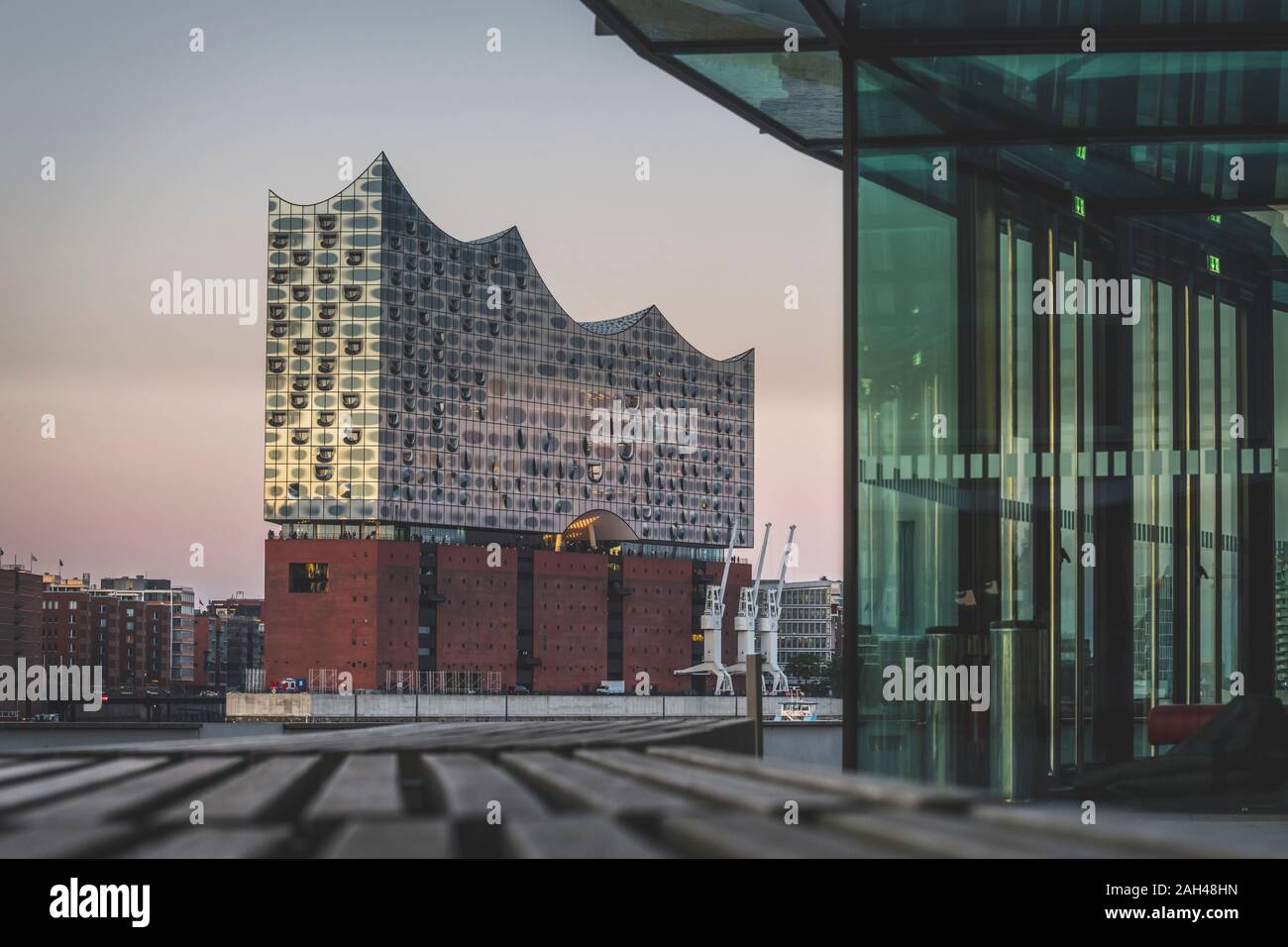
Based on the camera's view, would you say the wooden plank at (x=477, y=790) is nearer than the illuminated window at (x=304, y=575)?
Yes

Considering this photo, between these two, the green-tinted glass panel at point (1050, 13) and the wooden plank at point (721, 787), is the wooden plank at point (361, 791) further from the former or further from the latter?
the green-tinted glass panel at point (1050, 13)

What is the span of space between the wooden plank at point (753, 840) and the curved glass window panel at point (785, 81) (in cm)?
910

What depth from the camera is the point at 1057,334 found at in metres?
12.1

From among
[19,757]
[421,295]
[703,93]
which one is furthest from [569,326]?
[19,757]

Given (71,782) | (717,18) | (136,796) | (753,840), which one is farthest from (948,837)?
(717,18)

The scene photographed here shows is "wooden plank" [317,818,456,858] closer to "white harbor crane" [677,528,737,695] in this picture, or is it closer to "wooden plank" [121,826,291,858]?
"wooden plank" [121,826,291,858]

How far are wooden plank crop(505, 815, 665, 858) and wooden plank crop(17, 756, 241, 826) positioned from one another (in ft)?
3.38

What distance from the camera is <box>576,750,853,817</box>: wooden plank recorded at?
3951mm

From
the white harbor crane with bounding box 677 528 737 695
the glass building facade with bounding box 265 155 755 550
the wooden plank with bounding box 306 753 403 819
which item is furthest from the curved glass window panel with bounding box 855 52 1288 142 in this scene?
the white harbor crane with bounding box 677 528 737 695

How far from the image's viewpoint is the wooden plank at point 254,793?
407 cm

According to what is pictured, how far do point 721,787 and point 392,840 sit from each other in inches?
49.4

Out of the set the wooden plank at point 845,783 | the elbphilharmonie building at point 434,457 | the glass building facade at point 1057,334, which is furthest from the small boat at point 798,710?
the wooden plank at point 845,783

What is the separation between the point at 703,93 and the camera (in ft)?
42.9
